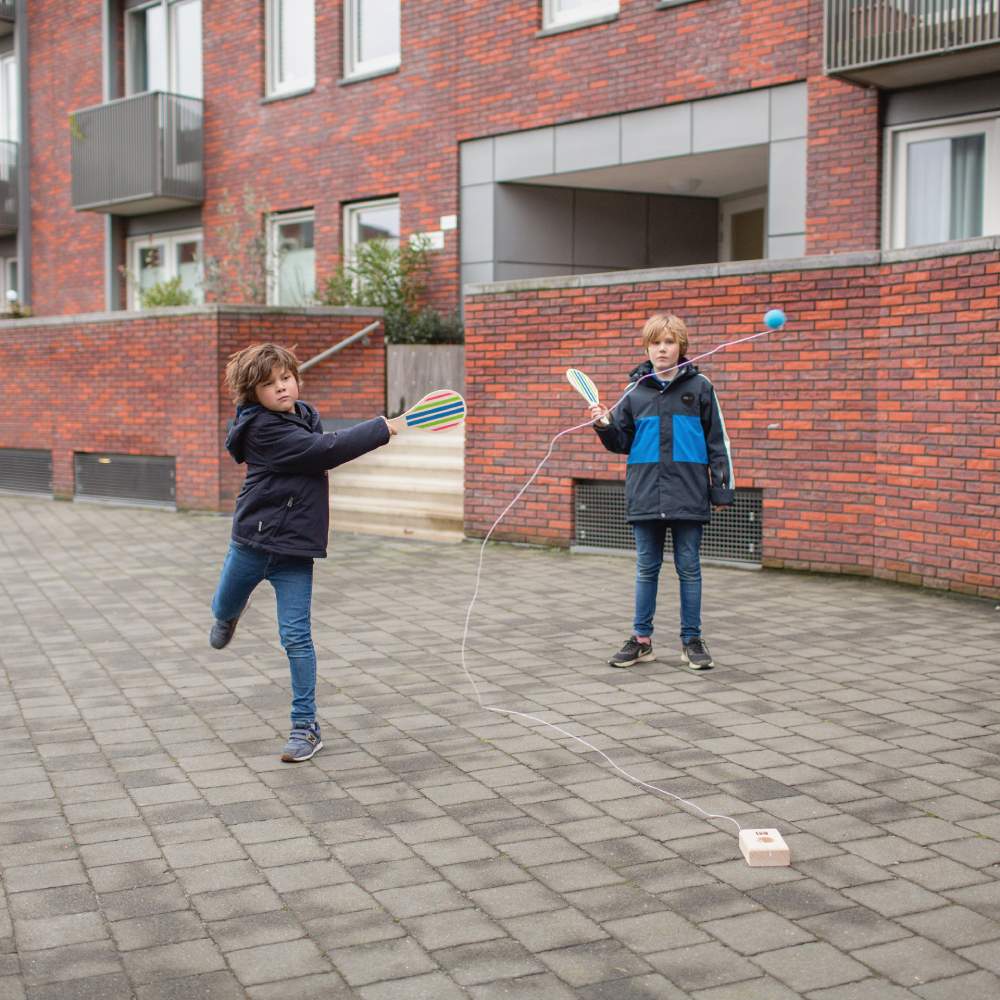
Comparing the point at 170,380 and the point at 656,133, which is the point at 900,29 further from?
the point at 170,380

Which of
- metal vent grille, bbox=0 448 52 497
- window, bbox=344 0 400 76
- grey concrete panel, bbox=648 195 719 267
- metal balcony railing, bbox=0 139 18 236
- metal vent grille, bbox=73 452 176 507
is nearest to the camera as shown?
metal vent grille, bbox=73 452 176 507

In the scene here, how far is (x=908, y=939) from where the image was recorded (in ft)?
11.6

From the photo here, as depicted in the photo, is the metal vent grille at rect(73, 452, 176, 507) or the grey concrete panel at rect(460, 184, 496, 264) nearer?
the metal vent grille at rect(73, 452, 176, 507)

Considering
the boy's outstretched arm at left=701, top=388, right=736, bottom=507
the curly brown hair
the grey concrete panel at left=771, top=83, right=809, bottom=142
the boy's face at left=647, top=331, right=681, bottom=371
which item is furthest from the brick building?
the curly brown hair

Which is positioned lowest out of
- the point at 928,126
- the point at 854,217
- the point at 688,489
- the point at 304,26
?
the point at 688,489

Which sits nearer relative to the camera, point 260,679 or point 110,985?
point 110,985

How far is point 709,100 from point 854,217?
87.0 inches

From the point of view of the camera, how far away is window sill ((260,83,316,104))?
60.9 ft

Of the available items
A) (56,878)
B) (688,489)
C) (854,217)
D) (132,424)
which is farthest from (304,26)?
(56,878)

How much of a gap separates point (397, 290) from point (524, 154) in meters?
2.35

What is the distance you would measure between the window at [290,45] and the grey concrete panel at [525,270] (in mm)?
4632

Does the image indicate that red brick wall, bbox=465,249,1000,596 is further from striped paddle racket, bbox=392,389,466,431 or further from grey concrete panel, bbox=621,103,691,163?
→ striped paddle racket, bbox=392,389,466,431

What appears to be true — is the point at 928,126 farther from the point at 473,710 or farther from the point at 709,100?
the point at 473,710

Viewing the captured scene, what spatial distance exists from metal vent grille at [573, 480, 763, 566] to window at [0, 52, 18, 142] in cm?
1818
